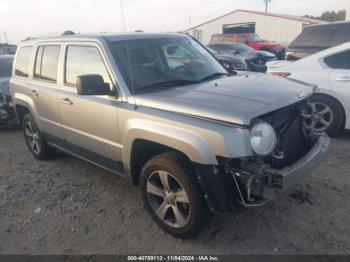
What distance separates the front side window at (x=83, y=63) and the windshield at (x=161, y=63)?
0.21 metres

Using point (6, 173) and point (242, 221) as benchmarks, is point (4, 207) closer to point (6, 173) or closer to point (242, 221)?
point (6, 173)

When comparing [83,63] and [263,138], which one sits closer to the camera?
[263,138]

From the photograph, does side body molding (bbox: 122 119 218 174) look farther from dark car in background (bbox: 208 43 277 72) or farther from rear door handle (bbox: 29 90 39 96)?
dark car in background (bbox: 208 43 277 72)

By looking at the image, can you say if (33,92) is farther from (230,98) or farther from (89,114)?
(230,98)

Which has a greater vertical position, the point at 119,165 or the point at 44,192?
the point at 119,165

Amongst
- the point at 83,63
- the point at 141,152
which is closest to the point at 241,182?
the point at 141,152

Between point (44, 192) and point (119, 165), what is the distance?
4.43ft

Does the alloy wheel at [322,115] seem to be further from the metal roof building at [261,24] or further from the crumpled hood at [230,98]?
the metal roof building at [261,24]

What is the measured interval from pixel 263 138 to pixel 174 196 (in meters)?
1.01

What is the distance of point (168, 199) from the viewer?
3262 mm

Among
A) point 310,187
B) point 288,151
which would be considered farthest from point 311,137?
point 310,187

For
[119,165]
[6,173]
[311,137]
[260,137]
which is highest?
[260,137]

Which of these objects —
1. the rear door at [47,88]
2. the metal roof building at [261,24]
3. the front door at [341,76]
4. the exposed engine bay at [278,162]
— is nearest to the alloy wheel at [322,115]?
the front door at [341,76]

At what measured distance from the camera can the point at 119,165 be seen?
3738 mm
